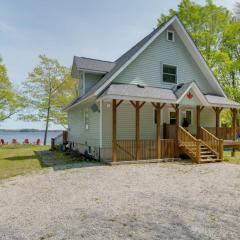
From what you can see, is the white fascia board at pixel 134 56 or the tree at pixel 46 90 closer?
the white fascia board at pixel 134 56

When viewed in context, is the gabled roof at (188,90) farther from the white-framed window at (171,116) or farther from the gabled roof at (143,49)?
the gabled roof at (143,49)

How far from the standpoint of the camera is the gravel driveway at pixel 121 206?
4.27 metres

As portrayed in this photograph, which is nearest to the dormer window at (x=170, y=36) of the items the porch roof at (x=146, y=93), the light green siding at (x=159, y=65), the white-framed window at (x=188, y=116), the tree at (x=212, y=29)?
the light green siding at (x=159, y=65)

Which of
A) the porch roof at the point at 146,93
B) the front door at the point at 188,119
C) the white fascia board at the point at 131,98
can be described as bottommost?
the front door at the point at 188,119

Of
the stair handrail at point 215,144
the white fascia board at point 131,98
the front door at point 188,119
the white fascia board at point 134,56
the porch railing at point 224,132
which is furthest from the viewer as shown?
the front door at point 188,119

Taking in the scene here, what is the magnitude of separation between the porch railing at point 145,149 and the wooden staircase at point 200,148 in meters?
0.58

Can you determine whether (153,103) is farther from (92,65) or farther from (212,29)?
(212,29)

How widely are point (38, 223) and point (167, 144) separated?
9.72m

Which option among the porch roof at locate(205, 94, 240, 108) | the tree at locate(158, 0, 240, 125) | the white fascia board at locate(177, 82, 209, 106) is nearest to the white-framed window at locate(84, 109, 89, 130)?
the white fascia board at locate(177, 82, 209, 106)

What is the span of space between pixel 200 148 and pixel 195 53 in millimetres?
7075

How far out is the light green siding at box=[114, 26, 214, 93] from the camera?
14.4 metres

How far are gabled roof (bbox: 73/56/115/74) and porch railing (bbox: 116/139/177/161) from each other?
20.9 ft

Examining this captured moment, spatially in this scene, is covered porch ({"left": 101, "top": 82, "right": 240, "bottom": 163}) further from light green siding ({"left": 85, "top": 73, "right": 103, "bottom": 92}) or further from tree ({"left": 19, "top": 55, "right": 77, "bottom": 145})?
tree ({"left": 19, "top": 55, "right": 77, "bottom": 145})

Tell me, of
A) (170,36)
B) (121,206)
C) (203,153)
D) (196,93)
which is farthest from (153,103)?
(121,206)
